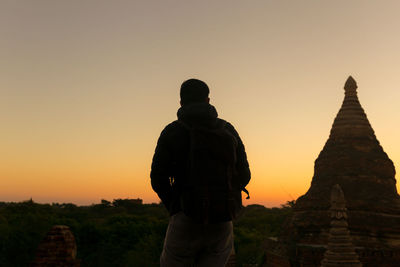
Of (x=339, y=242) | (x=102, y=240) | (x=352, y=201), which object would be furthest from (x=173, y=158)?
(x=102, y=240)

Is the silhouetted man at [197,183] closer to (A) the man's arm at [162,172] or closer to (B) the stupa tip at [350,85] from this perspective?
(A) the man's arm at [162,172]

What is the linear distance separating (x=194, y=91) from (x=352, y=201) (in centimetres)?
1365

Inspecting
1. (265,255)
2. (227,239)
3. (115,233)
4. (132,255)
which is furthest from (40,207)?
(227,239)

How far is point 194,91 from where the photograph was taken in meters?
3.06

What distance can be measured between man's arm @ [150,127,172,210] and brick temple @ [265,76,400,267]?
12.2m

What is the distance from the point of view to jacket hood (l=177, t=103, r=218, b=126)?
292cm

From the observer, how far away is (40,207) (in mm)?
53781

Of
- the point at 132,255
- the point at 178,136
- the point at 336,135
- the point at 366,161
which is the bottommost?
the point at 132,255

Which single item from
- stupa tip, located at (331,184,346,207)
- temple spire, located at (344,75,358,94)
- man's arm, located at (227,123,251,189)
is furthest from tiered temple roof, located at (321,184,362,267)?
man's arm, located at (227,123,251,189)

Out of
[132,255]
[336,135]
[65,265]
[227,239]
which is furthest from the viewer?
[132,255]

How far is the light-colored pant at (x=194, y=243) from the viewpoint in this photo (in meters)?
2.89

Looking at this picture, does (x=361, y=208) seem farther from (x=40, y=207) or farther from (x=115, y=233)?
(x=40, y=207)

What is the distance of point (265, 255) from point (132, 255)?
1670 centimetres

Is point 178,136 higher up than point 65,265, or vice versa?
point 178,136
